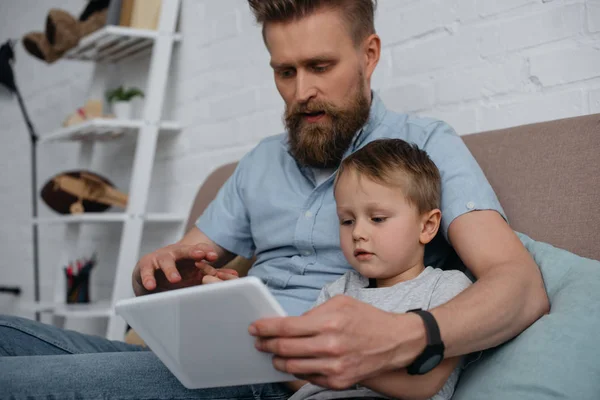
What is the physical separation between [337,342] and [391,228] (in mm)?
376

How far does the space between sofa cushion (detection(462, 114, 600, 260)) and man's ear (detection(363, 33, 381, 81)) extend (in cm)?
35

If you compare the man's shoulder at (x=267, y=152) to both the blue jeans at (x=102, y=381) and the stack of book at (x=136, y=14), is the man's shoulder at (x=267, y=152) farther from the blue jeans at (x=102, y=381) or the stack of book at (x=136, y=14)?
the stack of book at (x=136, y=14)

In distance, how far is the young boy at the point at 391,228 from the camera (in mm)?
1176

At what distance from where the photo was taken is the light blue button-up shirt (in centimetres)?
133

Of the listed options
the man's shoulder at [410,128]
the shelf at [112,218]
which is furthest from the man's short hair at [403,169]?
the shelf at [112,218]

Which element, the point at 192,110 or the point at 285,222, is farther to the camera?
the point at 192,110

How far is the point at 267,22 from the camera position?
1.60 meters

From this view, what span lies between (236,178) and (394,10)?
0.69 m

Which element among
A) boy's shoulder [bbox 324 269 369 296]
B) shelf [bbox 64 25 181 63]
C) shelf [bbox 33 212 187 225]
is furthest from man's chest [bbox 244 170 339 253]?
shelf [bbox 64 25 181 63]

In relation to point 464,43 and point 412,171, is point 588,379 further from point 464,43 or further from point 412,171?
point 464,43

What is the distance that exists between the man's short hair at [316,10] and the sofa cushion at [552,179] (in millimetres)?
399

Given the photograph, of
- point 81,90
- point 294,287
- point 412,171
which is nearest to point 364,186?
point 412,171

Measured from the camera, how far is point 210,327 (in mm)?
967

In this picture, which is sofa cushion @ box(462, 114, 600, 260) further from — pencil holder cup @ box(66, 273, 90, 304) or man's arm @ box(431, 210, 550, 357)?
pencil holder cup @ box(66, 273, 90, 304)
